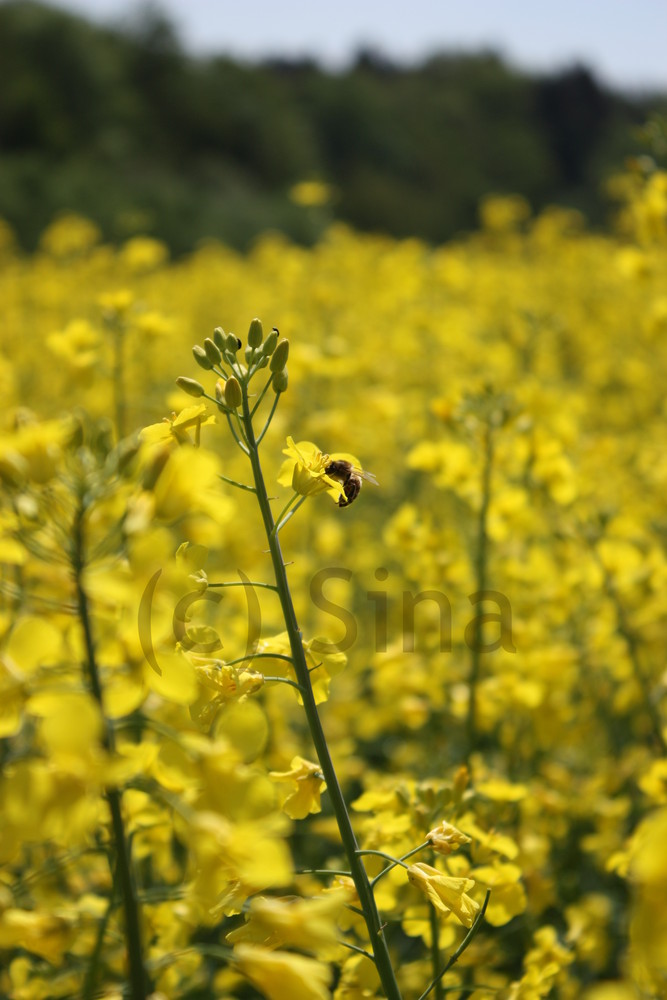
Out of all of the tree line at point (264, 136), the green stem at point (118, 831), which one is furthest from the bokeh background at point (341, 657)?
the tree line at point (264, 136)

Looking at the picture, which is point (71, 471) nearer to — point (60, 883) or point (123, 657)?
point (123, 657)

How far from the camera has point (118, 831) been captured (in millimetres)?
962

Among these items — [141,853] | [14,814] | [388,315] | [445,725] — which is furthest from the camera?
[388,315]

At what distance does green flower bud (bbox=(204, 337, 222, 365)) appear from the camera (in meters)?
1.22

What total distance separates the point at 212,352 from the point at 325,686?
48 cm

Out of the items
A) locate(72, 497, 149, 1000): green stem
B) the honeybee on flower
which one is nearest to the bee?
the honeybee on flower

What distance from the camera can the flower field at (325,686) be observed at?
88cm

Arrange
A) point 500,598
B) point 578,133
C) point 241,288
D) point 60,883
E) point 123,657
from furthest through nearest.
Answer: point 578,133 < point 241,288 < point 500,598 < point 60,883 < point 123,657

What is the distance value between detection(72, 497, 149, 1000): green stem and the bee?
1.84ft

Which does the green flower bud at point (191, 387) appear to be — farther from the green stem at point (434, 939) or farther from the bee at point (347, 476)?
the green stem at point (434, 939)

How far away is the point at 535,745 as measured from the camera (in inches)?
105

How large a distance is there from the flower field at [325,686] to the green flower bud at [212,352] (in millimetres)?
17

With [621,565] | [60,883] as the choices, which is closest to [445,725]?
[621,565]

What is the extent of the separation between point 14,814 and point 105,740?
0.37ft
